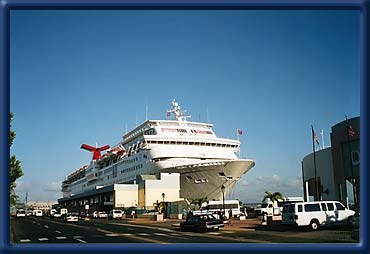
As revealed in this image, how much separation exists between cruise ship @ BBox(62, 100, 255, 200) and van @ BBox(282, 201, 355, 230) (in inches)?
625

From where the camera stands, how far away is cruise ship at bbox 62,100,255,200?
107ft

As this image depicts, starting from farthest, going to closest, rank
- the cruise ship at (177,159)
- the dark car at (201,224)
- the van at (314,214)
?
the cruise ship at (177,159) → the van at (314,214) → the dark car at (201,224)

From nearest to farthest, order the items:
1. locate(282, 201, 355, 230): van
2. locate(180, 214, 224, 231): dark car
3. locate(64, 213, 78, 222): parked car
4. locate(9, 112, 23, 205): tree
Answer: locate(9, 112, 23, 205): tree
locate(180, 214, 224, 231): dark car
locate(282, 201, 355, 230): van
locate(64, 213, 78, 222): parked car

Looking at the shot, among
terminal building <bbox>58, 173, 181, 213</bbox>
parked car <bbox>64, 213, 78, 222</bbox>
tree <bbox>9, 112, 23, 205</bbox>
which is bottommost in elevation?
parked car <bbox>64, 213, 78, 222</bbox>

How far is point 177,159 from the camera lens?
35812 millimetres

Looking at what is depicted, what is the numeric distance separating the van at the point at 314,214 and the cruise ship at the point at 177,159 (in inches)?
625

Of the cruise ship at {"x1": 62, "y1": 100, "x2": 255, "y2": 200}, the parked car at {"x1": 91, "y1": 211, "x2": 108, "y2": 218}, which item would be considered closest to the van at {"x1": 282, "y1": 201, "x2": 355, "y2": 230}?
the parked car at {"x1": 91, "y1": 211, "x2": 108, "y2": 218}

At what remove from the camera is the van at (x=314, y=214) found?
37.2 feet

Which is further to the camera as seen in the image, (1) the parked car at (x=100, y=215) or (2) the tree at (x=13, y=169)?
(1) the parked car at (x=100, y=215)

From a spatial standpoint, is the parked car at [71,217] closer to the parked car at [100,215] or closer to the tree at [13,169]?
the parked car at [100,215]

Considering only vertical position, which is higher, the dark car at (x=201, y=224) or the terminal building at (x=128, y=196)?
the terminal building at (x=128, y=196)

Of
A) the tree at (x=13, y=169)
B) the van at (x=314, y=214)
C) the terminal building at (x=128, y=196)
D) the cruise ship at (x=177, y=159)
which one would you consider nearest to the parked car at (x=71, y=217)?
the terminal building at (x=128, y=196)

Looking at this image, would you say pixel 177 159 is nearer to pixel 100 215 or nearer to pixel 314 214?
pixel 100 215

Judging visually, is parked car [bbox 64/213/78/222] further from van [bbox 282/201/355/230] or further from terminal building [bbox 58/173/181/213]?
van [bbox 282/201/355/230]
